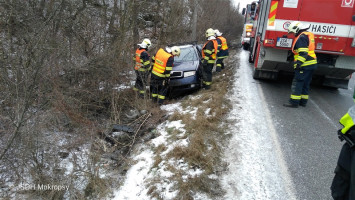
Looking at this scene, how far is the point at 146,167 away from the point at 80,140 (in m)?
1.71

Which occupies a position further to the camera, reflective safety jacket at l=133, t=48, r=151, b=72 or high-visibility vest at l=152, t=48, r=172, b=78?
reflective safety jacket at l=133, t=48, r=151, b=72

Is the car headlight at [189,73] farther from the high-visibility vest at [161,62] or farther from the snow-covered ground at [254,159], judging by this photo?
the snow-covered ground at [254,159]

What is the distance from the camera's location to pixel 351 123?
1.95 metres

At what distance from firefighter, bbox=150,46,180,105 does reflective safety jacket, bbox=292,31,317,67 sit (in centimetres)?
293

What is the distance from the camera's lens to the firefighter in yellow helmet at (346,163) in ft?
6.26

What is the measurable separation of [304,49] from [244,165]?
3.21 meters

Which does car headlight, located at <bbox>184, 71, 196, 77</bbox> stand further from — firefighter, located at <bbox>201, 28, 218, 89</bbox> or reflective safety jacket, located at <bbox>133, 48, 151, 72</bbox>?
reflective safety jacket, located at <bbox>133, 48, 151, 72</bbox>

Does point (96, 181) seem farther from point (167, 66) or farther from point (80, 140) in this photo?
point (167, 66)

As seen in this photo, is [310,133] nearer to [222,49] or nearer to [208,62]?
[208,62]

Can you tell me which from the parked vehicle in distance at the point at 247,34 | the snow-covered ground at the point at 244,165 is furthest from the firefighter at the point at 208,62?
the parked vehicle in distance at the point at 247,34

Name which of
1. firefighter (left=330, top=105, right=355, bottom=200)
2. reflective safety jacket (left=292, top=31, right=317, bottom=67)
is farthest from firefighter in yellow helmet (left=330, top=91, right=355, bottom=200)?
reflective safety jacket (left=292, top=31, right=317, bottom=67)

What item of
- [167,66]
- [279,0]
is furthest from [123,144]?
[279,0]

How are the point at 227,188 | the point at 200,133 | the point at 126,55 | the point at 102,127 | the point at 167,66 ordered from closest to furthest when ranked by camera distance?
1. the point at 227,188
2. the point at 200,133
3. the point at 102,127
4. the point at 167,66
5. the point at 126,55

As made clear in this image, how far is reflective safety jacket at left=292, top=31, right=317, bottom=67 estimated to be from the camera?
5.37 m
